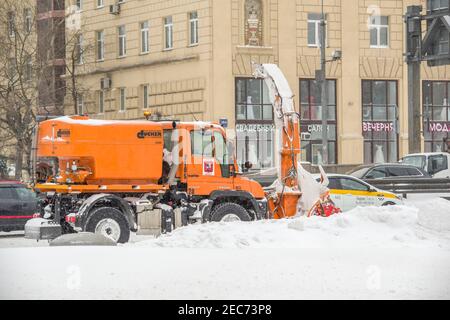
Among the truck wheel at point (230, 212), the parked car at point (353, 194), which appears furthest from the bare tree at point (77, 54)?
the truck wheel at point (230, 212)

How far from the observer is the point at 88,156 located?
76.6 feet

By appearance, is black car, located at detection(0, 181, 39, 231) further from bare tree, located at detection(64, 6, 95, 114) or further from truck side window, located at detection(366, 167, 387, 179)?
bare tree, located at detection(64, 6, 95, 114)

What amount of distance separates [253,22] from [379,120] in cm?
812

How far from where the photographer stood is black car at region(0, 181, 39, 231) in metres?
27.4

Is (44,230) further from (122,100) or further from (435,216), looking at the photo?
(122,100)

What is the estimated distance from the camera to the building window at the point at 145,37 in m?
55.6

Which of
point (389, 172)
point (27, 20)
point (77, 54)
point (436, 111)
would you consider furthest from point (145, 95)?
point (389, 172)

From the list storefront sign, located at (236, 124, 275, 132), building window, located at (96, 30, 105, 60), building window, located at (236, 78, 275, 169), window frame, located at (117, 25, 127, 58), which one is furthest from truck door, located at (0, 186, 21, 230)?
building window, located at (96, 30, 105, 60)

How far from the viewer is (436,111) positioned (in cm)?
5591

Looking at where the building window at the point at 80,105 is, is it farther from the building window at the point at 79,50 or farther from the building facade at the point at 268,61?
the building facade at the point at 268,61

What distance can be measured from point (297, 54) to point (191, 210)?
30096 mm

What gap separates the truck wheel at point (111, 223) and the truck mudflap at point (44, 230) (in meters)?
0.75

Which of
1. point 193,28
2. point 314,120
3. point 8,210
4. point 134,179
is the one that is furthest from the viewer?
point 314,120
